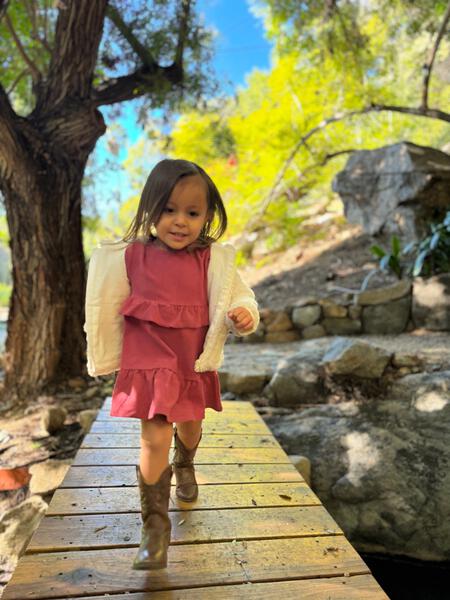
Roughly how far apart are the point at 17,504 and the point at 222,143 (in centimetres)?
575

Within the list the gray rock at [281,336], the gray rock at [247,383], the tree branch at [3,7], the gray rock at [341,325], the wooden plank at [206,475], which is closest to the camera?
the wooden plank at [206,475]

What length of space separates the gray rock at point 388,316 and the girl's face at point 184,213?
174 inches

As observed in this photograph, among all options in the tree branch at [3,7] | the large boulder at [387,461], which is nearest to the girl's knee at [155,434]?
the large boulder at [387,461]

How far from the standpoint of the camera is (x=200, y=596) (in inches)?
55.4

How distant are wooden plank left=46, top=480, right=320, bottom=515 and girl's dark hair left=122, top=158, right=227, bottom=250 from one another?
107 centimetres

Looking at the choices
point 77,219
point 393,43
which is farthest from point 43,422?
point 393,43

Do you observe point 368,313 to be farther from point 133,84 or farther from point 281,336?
point 133,84

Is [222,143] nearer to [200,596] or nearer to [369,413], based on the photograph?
[369,413]

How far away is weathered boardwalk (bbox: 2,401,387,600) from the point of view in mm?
1432

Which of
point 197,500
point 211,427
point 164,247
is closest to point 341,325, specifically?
point 211,427

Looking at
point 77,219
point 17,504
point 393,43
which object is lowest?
point 17,504

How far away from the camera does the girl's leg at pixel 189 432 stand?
1917 mm

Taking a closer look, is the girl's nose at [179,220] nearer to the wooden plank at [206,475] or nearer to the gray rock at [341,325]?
the wooden plank at [206,475]

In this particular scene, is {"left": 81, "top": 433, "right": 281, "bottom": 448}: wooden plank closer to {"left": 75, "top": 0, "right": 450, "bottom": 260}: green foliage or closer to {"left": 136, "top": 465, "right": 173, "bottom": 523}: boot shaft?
{"left": 136, "top": 465, "right": 173, "bottom": 523}: boot shaft
